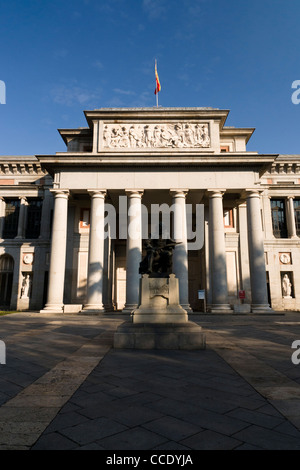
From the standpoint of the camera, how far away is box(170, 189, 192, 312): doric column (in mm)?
23656

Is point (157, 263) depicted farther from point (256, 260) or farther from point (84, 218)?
point (84, 218)

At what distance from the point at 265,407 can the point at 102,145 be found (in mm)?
25148

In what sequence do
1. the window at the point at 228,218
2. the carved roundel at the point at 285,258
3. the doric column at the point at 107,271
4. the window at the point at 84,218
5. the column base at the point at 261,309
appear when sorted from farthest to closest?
1. the carved roundel at the point at 285,258
2. the window at the point at 228,218
3. the window at the point at 84,218
4. the doric column at the point at 107,271
5. the column base at the point at 261,309

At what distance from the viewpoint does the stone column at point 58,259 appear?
24.0 metres

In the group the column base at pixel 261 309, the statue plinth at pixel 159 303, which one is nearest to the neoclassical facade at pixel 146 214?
the column base at pixel 261 309

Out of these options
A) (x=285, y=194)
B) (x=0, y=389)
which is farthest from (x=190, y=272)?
(x=0, y=389)

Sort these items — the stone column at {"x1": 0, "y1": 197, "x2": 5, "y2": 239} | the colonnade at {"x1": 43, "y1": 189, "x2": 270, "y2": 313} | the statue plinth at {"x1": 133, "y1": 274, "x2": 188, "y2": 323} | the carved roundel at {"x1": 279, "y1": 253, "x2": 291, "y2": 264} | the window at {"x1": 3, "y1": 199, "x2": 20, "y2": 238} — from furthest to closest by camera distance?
1. the window at {"x1": 3, "y1": 199, "x2": 20, "y2": 238}
2. the stone column at {"x1": 0, "y1": 197, "x2": 5, "y2": 239}
3. the carved roundel at {"x1": 279, "y1": 253, "x2": 291, "y2": 264}
4. the colonnade at {"x1": 43, "y1": 189, "x2": 270, "y2": 313}
5. the statue plinth at {"x1": 133, "y1": 274, "x2": 188, "y2": 323}

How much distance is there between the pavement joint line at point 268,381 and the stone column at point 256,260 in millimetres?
16557

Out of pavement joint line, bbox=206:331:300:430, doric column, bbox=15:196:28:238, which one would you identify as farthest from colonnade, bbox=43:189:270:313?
pavement joint line, bbox=206:331:300:430

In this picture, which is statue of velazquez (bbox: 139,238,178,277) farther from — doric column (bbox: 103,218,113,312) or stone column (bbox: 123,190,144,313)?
doric column (bbox: 103,218,113,312)

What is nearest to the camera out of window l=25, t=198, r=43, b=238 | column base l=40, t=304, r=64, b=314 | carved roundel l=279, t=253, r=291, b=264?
column base l=40, t=304, r=64, b=314

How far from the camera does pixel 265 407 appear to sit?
432 cm

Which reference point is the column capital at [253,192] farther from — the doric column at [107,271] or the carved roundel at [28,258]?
the carved roundel at [28,258]
